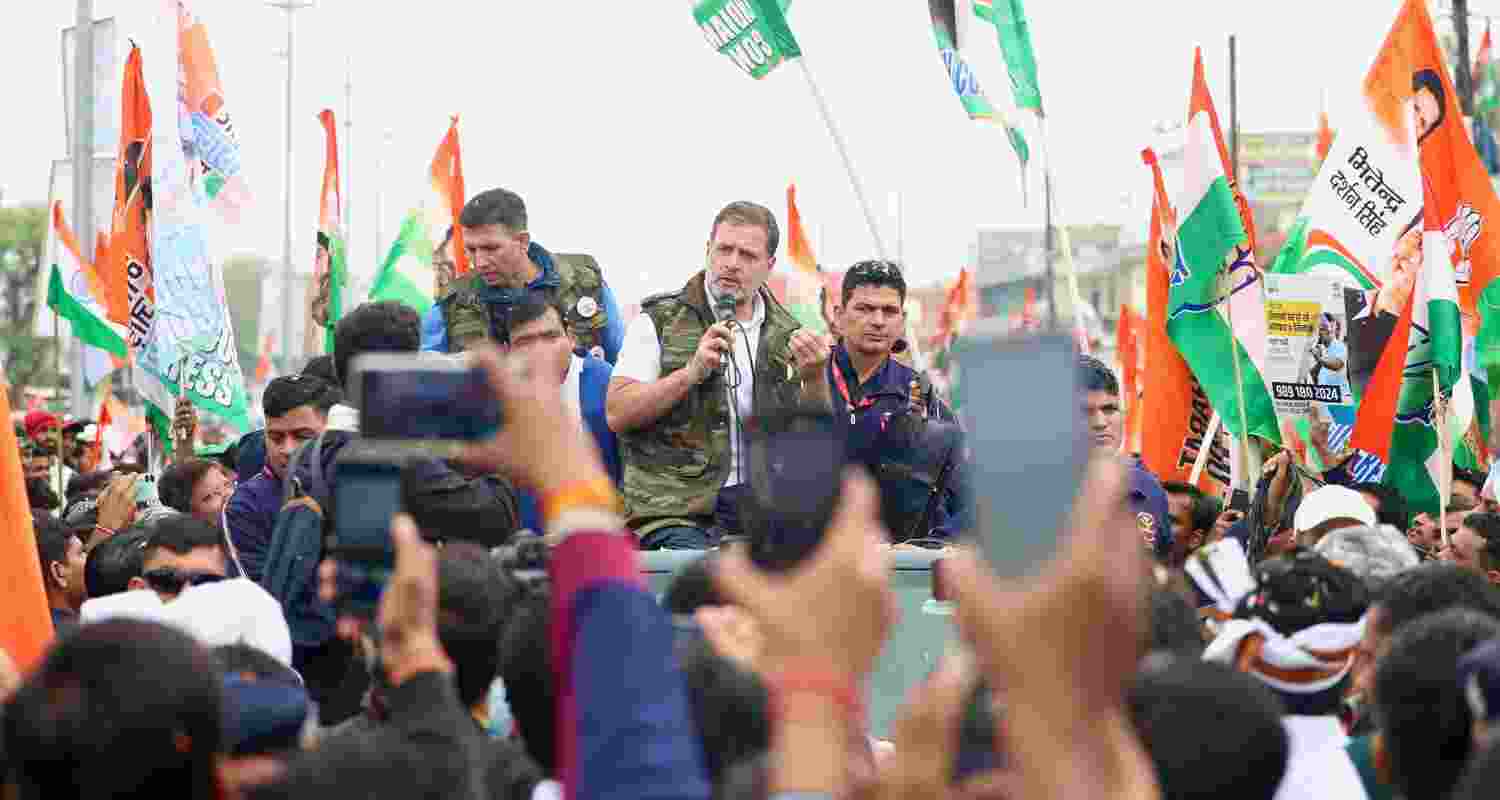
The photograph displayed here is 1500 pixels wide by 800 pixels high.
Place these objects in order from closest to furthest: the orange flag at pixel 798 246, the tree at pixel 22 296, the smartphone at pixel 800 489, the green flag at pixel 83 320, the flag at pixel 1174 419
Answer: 1. the smartphone at pixel 800 489
2. the flag at pixel 1174 419
3. the green flag at pixel 83 320
4. the orange flag at pixel 798 246
5. the tree at pixel 22 296

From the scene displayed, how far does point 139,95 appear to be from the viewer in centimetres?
1327

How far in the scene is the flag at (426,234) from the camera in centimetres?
1605

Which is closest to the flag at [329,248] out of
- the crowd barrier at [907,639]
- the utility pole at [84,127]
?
the utility pole at [84,127]

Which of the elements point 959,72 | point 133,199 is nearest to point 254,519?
point 959,72

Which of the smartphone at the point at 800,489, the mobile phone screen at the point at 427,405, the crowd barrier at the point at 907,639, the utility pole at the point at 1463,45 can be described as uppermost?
the utility pole at the point at 1463,45

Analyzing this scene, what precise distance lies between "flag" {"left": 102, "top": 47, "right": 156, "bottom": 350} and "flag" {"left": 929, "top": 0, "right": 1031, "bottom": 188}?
176 inches

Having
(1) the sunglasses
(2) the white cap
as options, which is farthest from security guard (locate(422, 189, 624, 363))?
(2) the white cap

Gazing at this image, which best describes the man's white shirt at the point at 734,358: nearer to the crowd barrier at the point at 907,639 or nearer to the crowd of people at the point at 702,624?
the crowd of people at the point at 702,624

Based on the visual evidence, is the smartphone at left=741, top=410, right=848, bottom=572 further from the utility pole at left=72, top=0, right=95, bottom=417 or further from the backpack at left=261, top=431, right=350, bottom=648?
the utility pole at left=72, top=0, right=95, bottom=417

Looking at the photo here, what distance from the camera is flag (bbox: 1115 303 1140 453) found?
55.1ft

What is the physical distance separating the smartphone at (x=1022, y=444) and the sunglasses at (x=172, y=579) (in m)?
3.80

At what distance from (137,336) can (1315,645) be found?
905 centimetres

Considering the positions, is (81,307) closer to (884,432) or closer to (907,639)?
(884,432)

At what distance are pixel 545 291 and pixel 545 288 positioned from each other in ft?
0.04
